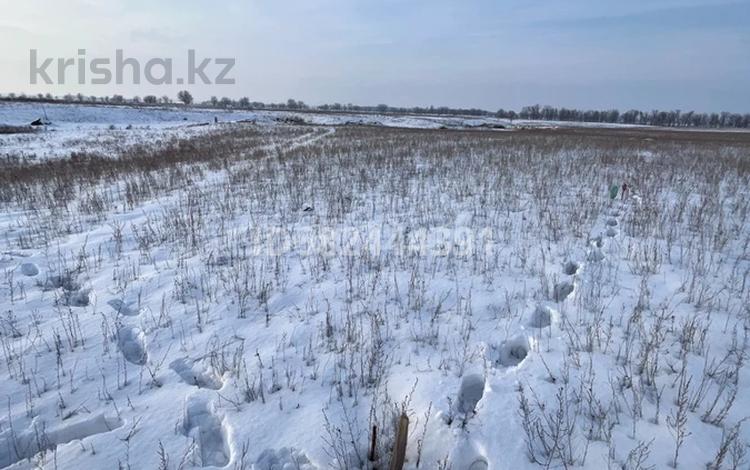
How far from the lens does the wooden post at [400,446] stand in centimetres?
208

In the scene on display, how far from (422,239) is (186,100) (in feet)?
377

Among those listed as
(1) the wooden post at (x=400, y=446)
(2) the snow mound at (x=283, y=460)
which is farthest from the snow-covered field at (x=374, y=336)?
(1) the wooden post at (x=400, y=446)

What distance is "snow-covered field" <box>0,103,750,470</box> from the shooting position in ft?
8.04

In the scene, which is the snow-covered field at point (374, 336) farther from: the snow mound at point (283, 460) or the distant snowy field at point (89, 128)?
the distant snowy field at point (89, 128)

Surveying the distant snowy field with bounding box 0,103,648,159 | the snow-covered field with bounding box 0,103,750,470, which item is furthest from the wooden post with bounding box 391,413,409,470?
the distant snowy field with bounding box 0,103,648,159

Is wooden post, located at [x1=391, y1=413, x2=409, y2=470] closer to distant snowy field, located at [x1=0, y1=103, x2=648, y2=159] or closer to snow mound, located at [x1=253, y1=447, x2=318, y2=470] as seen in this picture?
snow mound, located at [x1=253, y1=447, x2=318, y2=470]

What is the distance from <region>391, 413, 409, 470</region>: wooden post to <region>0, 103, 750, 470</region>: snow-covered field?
183mm

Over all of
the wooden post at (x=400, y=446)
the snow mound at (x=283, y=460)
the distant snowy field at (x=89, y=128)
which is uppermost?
the distant snowy field at (x=89, y=128)

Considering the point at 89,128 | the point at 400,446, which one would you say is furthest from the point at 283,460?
the point at 89,128

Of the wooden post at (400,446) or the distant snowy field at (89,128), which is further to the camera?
the distant snowy field at (89,128)

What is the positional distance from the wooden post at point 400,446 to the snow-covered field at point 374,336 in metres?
0.18

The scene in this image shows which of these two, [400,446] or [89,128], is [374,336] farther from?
[89,128]

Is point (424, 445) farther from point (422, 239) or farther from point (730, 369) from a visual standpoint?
point (422, 239)

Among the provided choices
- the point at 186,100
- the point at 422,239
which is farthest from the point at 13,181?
the point at 186,100
